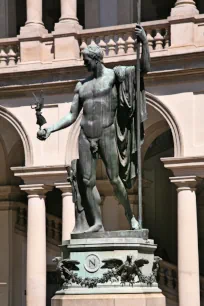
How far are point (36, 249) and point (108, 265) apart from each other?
14.4 meters

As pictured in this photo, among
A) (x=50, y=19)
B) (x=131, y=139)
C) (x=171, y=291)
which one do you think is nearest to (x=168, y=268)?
(x=171, y=291)

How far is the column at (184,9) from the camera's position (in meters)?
26.9

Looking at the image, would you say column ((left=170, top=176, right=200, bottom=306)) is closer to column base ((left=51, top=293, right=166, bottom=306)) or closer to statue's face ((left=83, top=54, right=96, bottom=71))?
statue's face ((left=83, top=54, right=96, bottom=71))

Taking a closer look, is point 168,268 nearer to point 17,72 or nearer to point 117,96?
point 17,72

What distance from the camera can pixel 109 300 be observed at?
13359 millimetres

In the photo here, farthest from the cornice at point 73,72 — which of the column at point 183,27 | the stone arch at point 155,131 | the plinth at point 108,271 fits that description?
the plinth at point 108,271

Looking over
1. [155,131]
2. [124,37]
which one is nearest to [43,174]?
[155,131]

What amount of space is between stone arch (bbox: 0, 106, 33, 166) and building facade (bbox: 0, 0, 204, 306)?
0.10 ft

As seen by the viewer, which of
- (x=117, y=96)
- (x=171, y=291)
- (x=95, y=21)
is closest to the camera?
(x=117, y=96)

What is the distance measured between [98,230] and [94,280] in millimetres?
713

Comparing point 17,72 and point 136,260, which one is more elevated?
point 17,72

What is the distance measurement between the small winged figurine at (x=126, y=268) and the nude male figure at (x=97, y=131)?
0.59 m

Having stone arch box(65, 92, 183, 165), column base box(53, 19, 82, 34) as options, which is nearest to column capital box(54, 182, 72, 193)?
stone arch box(65, 92, 183, 165)

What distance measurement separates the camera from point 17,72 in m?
28.5
